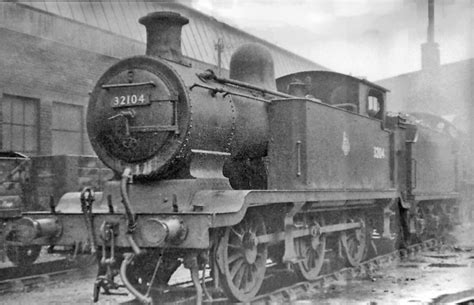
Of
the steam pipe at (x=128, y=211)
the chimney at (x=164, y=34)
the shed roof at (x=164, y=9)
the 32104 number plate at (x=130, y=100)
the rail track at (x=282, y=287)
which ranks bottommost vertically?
the rail track at (x=282, y=287)

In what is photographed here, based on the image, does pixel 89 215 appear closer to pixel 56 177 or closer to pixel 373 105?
pixel 56 177

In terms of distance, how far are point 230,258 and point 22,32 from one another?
8.80m

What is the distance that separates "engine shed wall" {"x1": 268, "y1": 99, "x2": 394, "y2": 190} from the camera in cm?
709

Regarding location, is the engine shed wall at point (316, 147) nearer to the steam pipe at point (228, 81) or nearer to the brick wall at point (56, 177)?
the steam pipe at point (228, 81)

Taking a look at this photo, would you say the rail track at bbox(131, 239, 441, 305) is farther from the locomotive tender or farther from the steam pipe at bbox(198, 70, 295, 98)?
the steam pipe at bbox(198, 70, 295, 98)

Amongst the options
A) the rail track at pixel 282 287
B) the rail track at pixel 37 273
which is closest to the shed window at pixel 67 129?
the rail track at pixel 37 273

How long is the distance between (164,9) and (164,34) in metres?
9.57

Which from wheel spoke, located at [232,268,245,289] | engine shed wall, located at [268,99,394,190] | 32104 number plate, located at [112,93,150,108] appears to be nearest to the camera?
32104 number plate, located at [112,93,150,108]

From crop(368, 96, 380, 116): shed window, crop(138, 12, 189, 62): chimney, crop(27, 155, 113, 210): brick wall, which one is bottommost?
crop(27, 155, 113, 210): brick wall

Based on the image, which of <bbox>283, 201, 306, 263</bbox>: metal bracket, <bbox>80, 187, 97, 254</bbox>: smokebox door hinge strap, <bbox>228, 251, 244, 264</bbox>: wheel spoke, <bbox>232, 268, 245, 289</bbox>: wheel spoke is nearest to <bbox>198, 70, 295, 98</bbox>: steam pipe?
<bbox>283, 201, 306, 263</bbox>: metal bracket

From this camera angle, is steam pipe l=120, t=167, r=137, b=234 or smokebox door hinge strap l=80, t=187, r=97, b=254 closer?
steam pipe l=120, t=167, r=137, b=234

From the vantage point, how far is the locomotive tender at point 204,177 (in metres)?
5.45

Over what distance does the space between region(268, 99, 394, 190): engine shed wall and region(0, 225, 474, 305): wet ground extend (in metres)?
1.27

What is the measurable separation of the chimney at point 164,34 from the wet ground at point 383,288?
273 centimetres
